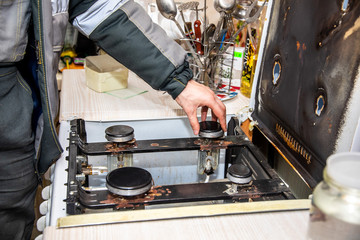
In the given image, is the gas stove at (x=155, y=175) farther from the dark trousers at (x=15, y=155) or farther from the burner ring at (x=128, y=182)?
the dark trousers at (x=15, y=155)

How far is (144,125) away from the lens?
123 centimetres

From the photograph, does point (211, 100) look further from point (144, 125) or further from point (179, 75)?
point (144, 125)

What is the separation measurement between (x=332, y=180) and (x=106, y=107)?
958 millimetres

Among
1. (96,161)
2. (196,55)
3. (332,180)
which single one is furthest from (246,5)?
(332,180)

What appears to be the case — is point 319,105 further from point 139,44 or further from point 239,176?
point 139,44

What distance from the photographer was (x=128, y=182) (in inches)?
29.1

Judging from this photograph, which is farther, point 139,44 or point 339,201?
point 139,44

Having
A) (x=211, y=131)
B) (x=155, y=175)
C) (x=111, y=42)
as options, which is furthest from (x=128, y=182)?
(x=155, y=175)

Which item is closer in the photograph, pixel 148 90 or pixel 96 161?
pixel 96 161

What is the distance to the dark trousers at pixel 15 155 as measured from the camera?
105 centimetres

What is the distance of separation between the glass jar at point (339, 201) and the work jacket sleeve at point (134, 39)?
2.14 feet

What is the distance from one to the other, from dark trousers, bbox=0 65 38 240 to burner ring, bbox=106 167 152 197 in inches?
18.0

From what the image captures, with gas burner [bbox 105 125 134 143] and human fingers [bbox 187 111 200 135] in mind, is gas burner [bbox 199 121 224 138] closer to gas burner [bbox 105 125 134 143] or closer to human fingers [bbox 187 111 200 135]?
human fingers [bbox 187 111 200 135]

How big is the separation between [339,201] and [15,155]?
3.25ft
